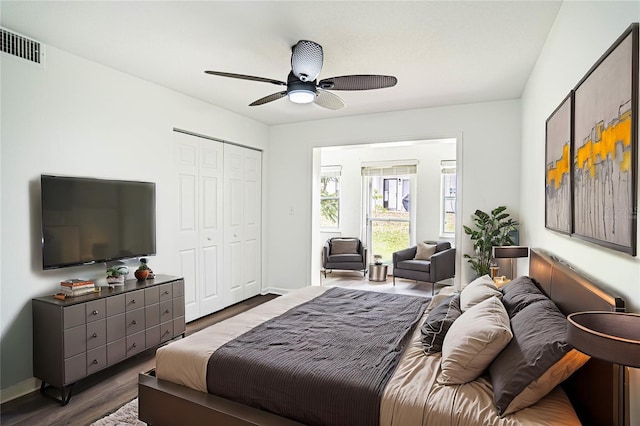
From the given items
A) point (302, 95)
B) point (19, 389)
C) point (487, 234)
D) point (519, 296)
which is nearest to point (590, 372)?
point (519, 296)

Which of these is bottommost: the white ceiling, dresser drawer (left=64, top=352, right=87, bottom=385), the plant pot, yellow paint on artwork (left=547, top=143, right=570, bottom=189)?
dresser drawer (left=64, top=352, right=87, bottom=385)

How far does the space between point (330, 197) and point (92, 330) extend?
5.34 metres

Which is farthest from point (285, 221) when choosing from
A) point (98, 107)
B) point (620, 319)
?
point (620, 319)

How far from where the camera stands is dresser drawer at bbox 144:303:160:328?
3098 mm

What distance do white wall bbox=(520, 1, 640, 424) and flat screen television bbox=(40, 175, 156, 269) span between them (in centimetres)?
338

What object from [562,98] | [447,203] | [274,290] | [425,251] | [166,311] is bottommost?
[274,290]

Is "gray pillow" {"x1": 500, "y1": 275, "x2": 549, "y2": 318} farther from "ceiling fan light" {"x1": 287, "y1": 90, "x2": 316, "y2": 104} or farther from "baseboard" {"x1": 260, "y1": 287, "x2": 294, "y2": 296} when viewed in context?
"baseboard" {"x1": 260, "y1": 287, "x2": 294, "y2": 296}

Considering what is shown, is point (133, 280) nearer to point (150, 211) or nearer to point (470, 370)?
point (150, 211)

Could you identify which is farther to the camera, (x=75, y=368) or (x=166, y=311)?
(x=166, y=311)

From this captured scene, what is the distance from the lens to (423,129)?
455 cm

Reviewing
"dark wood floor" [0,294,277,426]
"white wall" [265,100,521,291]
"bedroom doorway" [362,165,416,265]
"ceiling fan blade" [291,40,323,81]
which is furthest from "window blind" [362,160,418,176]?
"dark wood floor" [0,294,277,426]

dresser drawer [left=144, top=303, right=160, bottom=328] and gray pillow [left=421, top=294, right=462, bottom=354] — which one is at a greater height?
gray pillow [left=421, top=294, right=462, bottom=354]

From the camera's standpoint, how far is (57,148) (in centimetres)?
283

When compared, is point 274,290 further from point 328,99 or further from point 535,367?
point 535,367
